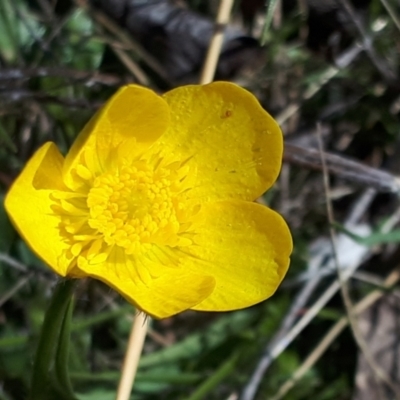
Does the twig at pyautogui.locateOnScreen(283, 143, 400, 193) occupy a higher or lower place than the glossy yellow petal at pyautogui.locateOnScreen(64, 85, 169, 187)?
lower

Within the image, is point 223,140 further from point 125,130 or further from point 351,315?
point 351,315

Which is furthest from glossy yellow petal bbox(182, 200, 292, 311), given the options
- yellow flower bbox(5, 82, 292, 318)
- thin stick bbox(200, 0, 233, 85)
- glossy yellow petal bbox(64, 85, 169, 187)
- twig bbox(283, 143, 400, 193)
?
twig bbox(283, 143, 400, 193)

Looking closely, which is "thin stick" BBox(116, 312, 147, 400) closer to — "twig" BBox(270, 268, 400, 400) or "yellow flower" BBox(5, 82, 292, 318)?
"yellow flower" BBox(5, 82, 292, 318)

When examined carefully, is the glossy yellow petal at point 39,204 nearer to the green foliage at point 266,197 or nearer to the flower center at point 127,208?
the flower center at point 127,208

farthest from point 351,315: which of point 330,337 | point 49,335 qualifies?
point 49,335

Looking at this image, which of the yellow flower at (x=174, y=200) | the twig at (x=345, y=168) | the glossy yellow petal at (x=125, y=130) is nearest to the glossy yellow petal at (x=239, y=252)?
the yellow flower at (x=174, y=200)
